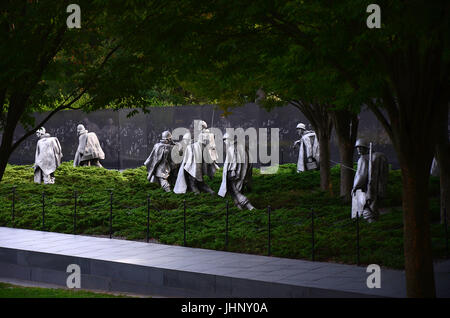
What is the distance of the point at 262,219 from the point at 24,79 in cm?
707

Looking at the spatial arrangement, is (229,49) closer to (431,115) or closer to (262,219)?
(431,115)

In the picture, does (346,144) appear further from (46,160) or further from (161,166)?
(46,160)

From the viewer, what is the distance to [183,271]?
10.8m

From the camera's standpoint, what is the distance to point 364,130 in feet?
89.5

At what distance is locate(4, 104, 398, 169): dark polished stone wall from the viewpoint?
2845 centimetres

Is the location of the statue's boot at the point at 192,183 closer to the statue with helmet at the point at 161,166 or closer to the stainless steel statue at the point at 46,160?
the statue with helmet at the point at 161,166

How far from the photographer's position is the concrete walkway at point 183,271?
982 centimetres

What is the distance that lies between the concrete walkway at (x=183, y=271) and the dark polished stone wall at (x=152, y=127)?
15227 millimetres

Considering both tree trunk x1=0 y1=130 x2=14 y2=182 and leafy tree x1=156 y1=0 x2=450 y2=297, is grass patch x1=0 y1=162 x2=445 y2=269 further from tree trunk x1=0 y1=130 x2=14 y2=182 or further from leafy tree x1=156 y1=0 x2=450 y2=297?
tree trunk x1=0 y1=130 x2=14 y2=182

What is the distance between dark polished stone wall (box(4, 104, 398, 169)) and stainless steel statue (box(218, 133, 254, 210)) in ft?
31.5

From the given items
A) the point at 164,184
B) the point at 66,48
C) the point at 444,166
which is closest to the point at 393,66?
the point at 66,48

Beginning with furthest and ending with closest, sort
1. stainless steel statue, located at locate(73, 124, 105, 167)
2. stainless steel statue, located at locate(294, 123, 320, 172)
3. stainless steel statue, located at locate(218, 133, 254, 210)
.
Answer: stainless steel statue, located at locate(73, 124, 105, 167) < stainless steel statue, located at locate(294, 123, 320, 172) < stainless steel statue, located at locate(218, 133, 254, 210)

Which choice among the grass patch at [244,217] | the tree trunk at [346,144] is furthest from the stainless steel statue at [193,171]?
the tree trunk at [346,144]

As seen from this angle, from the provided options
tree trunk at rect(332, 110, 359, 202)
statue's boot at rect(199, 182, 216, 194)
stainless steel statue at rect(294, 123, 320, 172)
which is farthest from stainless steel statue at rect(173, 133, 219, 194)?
stainless steel statue at rect(294, 123, 320, 172)
